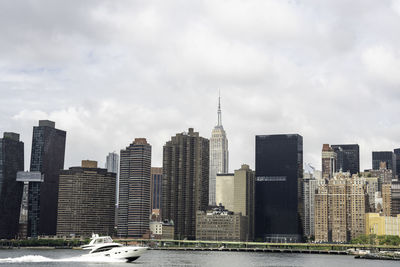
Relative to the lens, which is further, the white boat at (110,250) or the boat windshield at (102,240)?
the boat windshield at (102,240)

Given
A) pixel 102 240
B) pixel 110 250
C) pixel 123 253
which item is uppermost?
pixel 102 240

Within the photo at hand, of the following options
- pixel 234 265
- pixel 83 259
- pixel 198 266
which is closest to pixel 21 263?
pixel 83 259

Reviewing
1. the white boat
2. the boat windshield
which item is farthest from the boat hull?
the boat windshield

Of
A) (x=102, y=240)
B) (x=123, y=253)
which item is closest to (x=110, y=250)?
(x=123, y=253)

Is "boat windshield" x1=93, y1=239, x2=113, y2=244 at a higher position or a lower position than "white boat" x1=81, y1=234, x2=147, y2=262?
higher

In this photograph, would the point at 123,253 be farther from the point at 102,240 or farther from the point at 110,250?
the point at 102,240

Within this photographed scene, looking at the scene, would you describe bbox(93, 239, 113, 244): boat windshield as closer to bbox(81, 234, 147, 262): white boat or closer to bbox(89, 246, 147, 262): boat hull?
bbox(81, 234, 147, 262): white boat

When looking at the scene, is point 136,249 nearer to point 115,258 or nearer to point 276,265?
point 115,258

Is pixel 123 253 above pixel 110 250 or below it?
below

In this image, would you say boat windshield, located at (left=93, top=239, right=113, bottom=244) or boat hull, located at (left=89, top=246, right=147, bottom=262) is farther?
boat windshield, located at (left=93, top=239, right=113, bottom=244)

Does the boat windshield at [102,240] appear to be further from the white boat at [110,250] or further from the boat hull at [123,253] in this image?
the boat hull at [123,253]

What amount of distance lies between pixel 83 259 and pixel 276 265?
66.5 metres

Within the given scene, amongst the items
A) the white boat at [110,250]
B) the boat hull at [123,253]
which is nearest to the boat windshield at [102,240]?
the white boat at [110,250]

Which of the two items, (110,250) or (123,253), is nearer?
(110,250)
